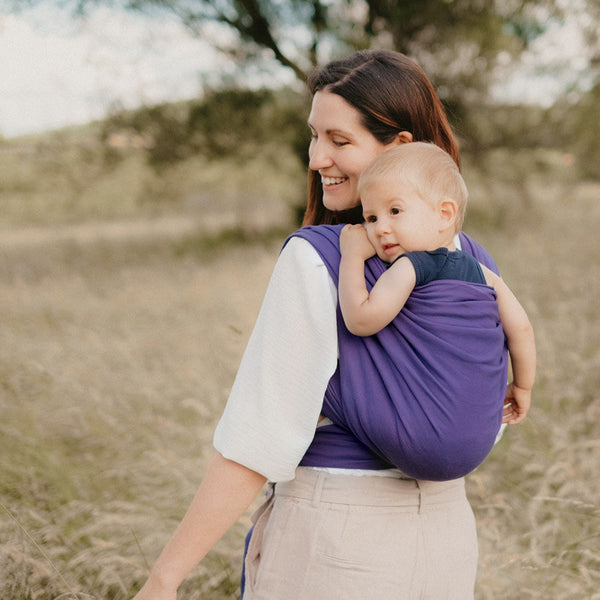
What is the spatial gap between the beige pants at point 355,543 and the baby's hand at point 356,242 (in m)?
0.40

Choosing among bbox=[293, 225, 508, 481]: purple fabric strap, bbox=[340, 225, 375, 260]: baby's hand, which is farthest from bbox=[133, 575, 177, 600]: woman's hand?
bbox=[340, 225, 375, 260]: baby's hand

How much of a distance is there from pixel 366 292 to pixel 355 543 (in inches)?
17.2

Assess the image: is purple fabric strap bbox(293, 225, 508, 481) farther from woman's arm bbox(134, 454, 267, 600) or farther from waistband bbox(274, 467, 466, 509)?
→ woman's arm bbox(134, 454, 267, 600)

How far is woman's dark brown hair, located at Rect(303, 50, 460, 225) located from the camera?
131 cm

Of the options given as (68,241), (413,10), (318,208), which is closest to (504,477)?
(318,208)

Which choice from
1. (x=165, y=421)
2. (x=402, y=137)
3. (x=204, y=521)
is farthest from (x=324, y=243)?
(x=165, y=421)

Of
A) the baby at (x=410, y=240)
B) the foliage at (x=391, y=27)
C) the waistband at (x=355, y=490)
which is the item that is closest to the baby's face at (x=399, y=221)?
the baby at (x=410, y=240)

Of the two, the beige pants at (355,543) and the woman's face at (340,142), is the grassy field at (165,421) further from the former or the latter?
the woman's face at (340,142)

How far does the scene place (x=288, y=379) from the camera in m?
1.06

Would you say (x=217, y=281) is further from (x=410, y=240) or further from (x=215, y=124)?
(x=410, y=240)

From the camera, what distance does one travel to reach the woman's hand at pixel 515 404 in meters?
1.36

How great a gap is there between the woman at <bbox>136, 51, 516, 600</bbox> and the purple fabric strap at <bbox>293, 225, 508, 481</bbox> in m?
0.05

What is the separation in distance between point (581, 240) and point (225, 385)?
277 inches

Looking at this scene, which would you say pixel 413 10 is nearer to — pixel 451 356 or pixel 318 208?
pixel 318 208
